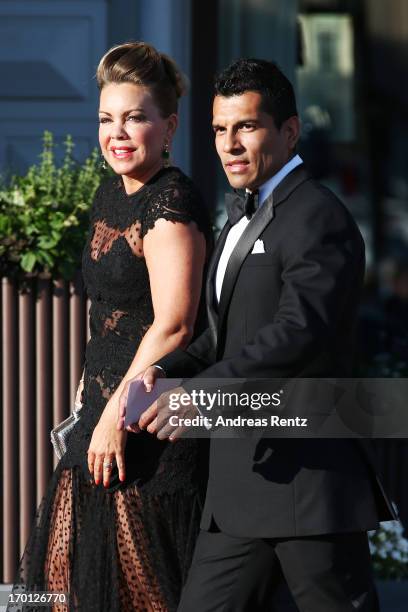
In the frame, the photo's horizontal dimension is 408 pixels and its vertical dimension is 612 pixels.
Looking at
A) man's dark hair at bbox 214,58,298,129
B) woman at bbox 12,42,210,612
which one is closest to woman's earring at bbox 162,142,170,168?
woman at bbox 12,42,210,612

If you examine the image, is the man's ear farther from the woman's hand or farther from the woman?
the woman's hand

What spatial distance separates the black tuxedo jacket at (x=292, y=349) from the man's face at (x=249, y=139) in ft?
0.21

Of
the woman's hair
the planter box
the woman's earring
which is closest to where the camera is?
the woman's hair

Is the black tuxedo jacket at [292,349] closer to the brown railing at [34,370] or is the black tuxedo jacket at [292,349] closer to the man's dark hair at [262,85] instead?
the man's dark hair at [262,85]

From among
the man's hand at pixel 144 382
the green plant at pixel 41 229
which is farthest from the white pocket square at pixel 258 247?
the green plant at pixel 41 229

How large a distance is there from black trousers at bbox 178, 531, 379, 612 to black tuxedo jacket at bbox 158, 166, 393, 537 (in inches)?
2.0

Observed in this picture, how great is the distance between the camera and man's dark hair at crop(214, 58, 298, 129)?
121 inches

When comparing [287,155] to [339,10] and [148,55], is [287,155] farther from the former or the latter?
[339,10]

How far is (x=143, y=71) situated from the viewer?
11.7 ft

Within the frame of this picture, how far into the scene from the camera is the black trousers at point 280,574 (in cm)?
304

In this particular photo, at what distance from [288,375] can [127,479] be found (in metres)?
0.88

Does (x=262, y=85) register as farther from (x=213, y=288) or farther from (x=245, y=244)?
(x=213, y=288)

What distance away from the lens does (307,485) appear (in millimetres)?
3012

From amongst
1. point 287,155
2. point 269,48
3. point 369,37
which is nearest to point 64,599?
point 287,155
